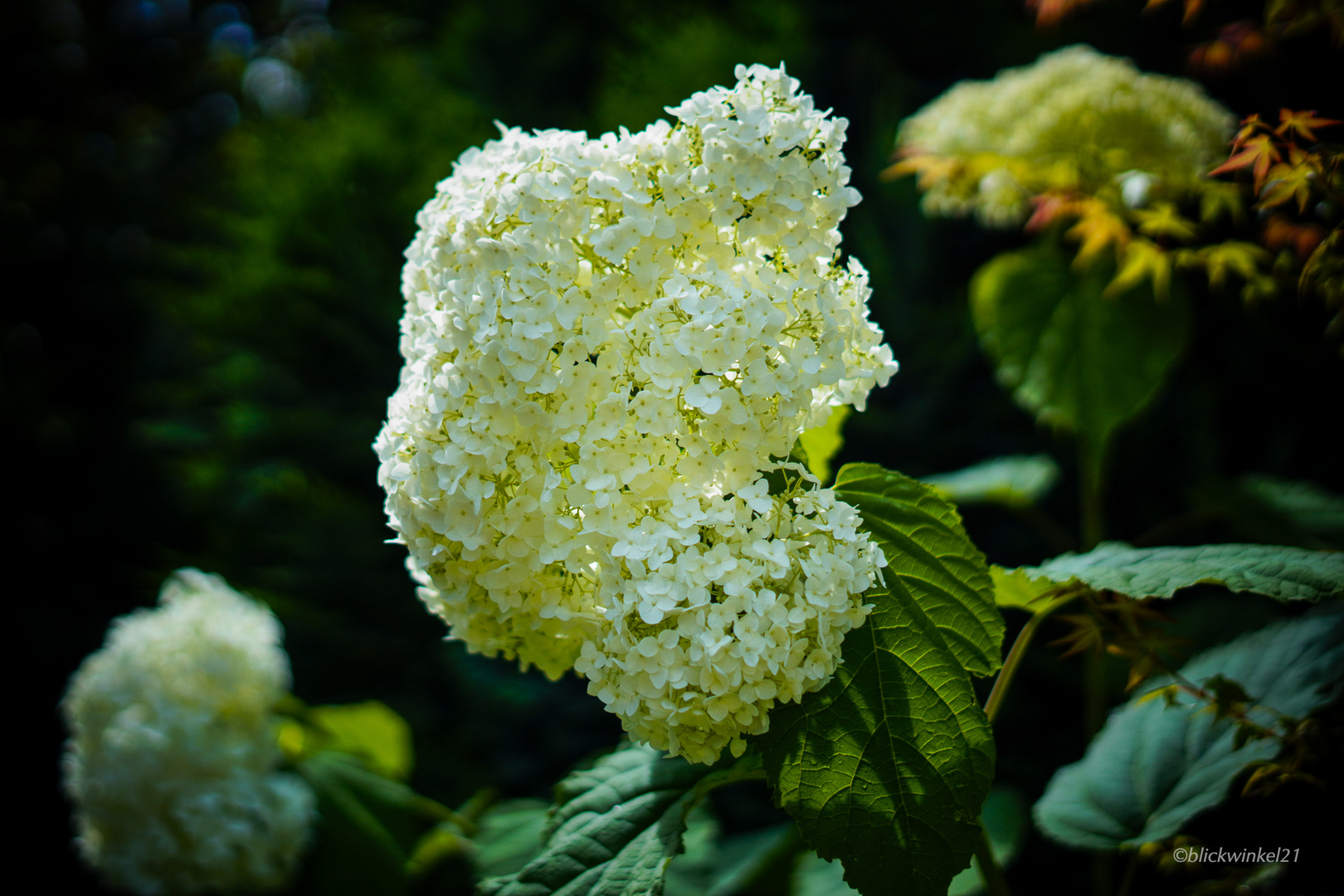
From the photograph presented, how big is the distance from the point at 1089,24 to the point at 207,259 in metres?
3.53

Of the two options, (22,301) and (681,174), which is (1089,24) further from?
(22,301)

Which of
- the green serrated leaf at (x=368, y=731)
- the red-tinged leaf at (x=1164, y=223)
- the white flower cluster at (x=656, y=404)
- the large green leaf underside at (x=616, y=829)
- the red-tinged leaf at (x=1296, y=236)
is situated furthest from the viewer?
the green serrated leaf at (x=368, y=731)

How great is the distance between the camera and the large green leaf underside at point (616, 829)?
0.79 m

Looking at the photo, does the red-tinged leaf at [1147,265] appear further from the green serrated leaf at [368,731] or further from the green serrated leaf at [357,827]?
the green serrated leaf at [368,731]

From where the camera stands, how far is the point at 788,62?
2.81 meters

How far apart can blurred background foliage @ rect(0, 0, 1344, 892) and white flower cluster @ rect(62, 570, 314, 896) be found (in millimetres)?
1059

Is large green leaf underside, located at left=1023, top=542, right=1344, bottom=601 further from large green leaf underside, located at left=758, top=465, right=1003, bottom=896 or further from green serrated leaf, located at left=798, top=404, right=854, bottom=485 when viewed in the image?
green serrated leaf, located at left=798, top=404, right=854, bottom=485

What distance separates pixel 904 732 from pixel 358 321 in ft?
10.6

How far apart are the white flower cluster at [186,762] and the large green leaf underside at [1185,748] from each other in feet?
4.53

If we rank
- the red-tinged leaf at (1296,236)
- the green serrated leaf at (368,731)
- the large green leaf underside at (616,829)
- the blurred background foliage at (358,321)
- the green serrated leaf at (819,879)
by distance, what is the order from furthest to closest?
the blurred background foliage at (358,321) → the green serrated leaf at (368,731) → the green serrated leaf at (819,879) → the red-tinged leaf at (1296,236) → the large green leaf underside at (616,829)

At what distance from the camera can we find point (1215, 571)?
2.41ft

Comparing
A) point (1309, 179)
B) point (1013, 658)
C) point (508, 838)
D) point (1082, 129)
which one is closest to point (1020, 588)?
point (1013, 658)

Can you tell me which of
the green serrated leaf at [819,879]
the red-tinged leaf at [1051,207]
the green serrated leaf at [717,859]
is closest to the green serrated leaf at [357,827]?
the green serrated leaf at [717,859]

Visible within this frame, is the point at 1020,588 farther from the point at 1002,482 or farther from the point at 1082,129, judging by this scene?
the point at 1082,129
